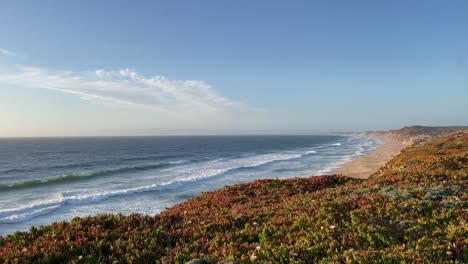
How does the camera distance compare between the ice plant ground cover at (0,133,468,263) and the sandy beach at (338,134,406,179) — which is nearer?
the ice plant ground cover at (0,133,468,263)

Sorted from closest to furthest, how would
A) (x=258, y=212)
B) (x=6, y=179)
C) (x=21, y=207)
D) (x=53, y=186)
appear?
(x=258, y=212) < (x=21, y=207) < (x=53, y=186) < (x=6, y=179)

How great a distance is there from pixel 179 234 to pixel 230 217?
6.45ft

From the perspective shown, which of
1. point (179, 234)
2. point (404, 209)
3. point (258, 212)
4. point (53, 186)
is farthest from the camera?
point (53, 186)

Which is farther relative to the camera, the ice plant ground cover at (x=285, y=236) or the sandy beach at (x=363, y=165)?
the sandy beach at (x=363, y=165)

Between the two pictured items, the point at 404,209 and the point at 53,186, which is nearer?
the point at 404,209

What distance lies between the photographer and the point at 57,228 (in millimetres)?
A: 8297

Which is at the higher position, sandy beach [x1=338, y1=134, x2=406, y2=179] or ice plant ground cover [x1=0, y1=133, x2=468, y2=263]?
ice plant ground cover [x1=0, y1=133, x2=468, y2=263]

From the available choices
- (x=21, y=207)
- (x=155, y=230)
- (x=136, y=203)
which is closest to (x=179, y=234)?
(x=155, y=230)

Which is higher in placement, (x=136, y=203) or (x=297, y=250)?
(x=297, y=250)

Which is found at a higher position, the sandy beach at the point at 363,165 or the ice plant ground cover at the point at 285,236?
the ice plant ground cover at the point at 285,236

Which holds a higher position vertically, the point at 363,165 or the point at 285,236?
the point at 285,236

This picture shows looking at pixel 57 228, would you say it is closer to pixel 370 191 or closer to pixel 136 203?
pixel 370 191

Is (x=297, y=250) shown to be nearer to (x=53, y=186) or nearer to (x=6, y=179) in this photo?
(x=53, y=186)

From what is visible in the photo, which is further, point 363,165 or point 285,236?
point 363,165
